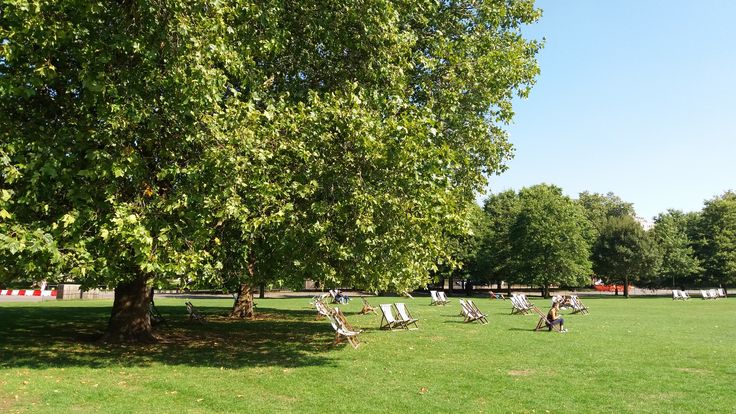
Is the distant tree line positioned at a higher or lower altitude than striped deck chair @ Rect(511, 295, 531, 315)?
higher

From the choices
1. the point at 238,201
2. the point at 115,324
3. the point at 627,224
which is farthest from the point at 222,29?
the point at 627,224

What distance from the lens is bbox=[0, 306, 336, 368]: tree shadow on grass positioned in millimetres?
12469

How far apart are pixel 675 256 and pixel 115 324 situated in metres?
63.7

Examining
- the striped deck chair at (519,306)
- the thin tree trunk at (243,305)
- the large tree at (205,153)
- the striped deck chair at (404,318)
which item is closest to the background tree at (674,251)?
the striped deck chair at (519,306)

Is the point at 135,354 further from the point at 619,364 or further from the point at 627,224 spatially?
the point at 627,224

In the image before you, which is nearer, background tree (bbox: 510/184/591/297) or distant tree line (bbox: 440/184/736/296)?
background tree (bbox: 510/184/591/297)

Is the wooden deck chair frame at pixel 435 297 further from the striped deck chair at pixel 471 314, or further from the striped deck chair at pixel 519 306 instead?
the striped deck chair at pixel 471 314

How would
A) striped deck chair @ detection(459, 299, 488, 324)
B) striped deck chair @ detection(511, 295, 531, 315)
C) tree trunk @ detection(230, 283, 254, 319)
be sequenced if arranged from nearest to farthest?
1. striped deck chair @ detection(459, 299, 488, 324)
2. tree trunk @ detection(230, 283, 254, 319)
3. striped deck chair @ detection(511, 295, 531, 315)

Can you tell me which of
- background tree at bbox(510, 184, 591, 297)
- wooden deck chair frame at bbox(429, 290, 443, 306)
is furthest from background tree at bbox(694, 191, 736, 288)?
wooden deck chair frame at bbox(429, 290, 443, 306)

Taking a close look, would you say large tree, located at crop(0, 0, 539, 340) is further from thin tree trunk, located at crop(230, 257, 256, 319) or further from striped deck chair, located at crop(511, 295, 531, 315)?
striped deck chair, located at crop(511, 295, 531, 315)

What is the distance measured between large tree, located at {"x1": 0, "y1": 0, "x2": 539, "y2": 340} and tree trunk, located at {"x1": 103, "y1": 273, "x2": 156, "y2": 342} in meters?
3.50

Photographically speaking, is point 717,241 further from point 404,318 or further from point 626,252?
point 404,318

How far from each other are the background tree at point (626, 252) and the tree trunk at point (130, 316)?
55717 mm

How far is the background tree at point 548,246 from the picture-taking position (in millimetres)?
55969
